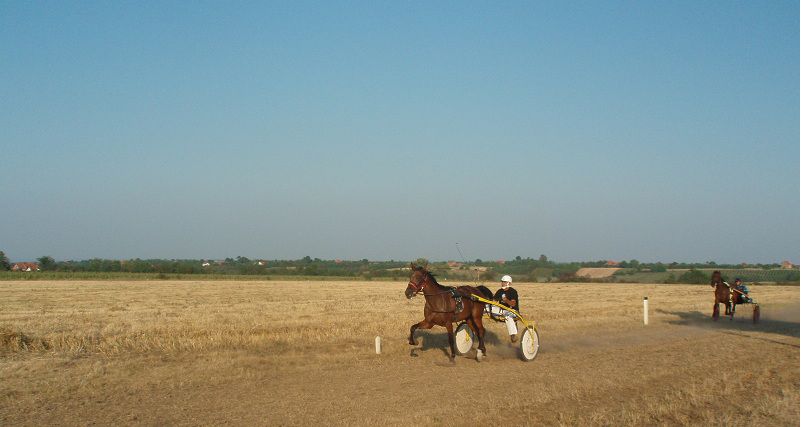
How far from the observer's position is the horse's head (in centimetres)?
1504

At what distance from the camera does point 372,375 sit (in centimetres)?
1383

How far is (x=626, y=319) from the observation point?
89.7 ft

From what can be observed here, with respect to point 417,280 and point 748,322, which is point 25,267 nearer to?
point 748,322

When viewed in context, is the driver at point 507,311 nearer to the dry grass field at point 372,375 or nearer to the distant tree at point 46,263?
the dry grass field at point 372,375

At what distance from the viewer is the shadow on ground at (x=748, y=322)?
78.1ft

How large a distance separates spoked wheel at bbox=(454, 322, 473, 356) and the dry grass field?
38 cm

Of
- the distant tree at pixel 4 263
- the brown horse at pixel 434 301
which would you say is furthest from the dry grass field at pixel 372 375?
the distant tree at pixel 4 263

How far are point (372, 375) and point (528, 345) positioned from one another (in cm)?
436

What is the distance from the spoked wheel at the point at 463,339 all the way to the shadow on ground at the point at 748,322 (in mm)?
11411

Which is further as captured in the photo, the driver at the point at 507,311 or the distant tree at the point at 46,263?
the distant tree at the point at 46,263

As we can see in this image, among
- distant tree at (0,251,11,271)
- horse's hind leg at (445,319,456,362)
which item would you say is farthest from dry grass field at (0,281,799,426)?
distant tree at (0,251,11,271)

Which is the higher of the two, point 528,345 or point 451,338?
point 451,338

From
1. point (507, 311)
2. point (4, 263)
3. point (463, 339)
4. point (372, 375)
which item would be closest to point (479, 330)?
point (463, 339)

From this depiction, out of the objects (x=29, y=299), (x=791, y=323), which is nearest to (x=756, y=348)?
(x=791, y=323)
